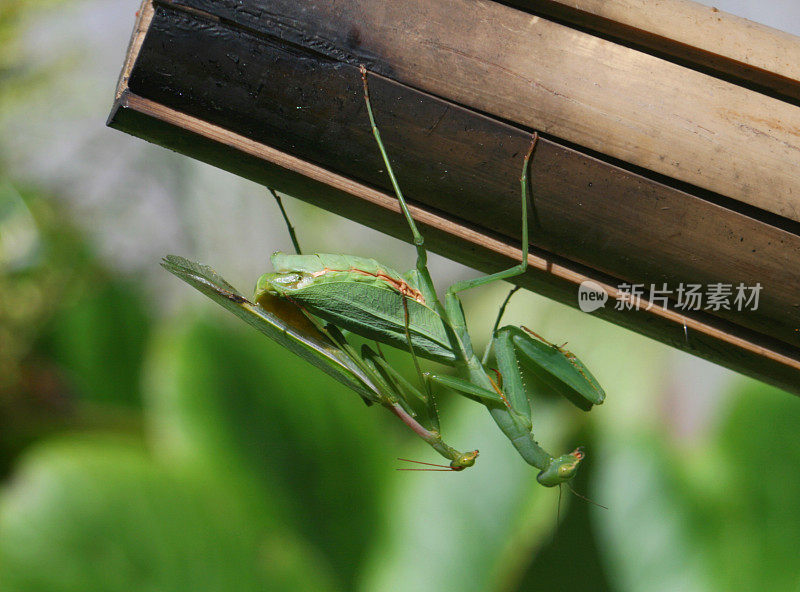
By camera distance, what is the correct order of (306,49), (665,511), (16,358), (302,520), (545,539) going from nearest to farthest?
(306,49) < (545,539) < (665,511) < (302,520) < (16,358)

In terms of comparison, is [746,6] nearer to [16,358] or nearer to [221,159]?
[221,159]

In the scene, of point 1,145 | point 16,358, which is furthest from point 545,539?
point 1,145

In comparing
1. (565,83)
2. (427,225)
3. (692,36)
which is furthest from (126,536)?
(692,36)

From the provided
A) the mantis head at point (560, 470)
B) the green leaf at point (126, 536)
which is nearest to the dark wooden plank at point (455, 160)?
the mantis head at point (560, 470)

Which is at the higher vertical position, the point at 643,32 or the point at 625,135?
the point at 643,32

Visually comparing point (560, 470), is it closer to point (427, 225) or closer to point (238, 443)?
point (427, 225)

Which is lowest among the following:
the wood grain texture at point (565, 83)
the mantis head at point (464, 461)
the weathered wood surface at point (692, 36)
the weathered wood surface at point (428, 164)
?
the mantis head at point (464, 461)

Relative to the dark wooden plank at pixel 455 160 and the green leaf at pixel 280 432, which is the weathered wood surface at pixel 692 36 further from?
the green leaf at pixel 280 432
